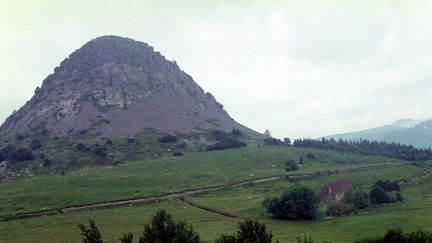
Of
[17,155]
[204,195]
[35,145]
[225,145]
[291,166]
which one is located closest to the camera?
[204,195]

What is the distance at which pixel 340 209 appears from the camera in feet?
288

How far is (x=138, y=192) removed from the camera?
117 m

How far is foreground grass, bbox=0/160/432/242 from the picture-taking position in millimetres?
69875

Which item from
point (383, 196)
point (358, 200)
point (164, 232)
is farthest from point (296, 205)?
point (164, 232)

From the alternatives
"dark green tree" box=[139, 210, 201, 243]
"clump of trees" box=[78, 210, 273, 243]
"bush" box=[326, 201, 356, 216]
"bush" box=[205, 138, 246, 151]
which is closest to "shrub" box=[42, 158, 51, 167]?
"bush" box=[205, 138, 246, 151]

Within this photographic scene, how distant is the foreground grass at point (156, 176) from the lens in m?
113

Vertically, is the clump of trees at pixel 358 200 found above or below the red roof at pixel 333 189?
below

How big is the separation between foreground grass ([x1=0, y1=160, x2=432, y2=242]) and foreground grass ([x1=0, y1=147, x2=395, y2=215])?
13.1 m

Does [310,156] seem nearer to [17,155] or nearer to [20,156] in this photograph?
[20,156]

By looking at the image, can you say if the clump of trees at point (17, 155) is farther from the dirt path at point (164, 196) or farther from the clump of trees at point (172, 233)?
the clump of trees at point (172, 233)

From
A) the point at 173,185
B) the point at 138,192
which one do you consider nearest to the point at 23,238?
the point at 138,192

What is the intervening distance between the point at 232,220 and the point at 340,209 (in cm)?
2345

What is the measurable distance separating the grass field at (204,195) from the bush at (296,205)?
3074mm

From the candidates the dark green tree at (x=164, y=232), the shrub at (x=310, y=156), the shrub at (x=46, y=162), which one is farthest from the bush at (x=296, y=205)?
the shrub at (x=46, y=162)
